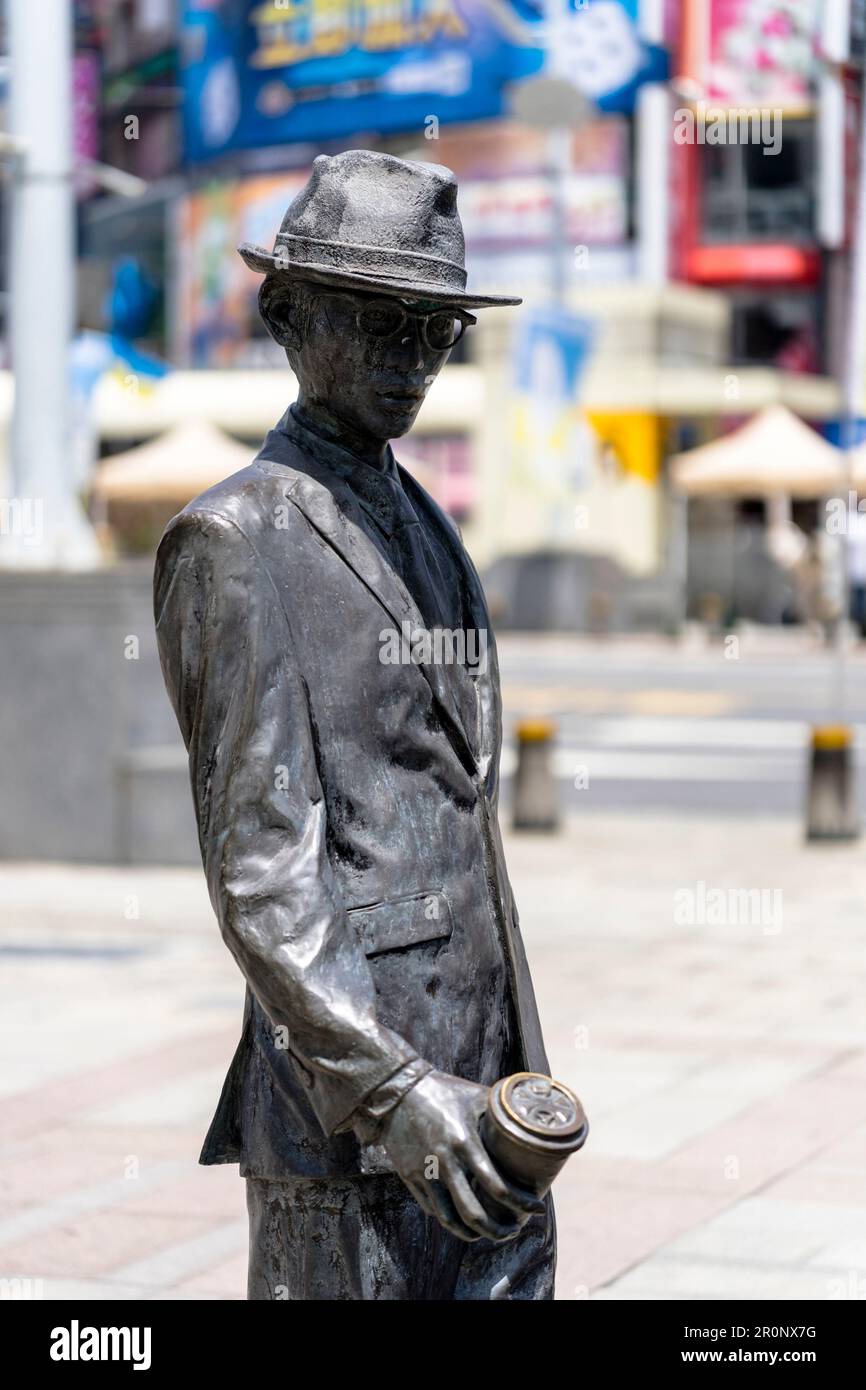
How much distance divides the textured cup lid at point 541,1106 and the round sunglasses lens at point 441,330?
40.1 inches

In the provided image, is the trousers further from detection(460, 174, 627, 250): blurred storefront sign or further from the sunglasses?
detection(460, 174, 627, 250): blurred storefront sign

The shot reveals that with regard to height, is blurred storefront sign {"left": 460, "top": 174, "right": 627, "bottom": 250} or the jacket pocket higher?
blurred storefront sign {"left": 460, "top": 174, "right": 627, "bottom": 250}

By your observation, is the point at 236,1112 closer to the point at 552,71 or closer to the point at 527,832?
the point at 527,832

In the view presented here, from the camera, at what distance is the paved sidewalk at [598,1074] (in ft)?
18.4

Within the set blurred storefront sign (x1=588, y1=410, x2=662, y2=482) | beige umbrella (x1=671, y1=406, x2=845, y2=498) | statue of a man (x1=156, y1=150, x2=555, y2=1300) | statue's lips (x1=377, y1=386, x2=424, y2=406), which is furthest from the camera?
blurred storefront sign (x1=588, y1=410, x2=662, y2=482)

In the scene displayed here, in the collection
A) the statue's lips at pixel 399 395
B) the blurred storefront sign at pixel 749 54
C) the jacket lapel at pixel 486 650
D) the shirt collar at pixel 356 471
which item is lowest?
the jacket lapel at pixel 486 650

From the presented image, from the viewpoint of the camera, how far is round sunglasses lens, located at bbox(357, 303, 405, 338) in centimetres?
288

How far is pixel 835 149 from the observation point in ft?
109

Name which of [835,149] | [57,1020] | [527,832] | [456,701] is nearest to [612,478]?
[835,149]

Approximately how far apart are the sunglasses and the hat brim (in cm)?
3
